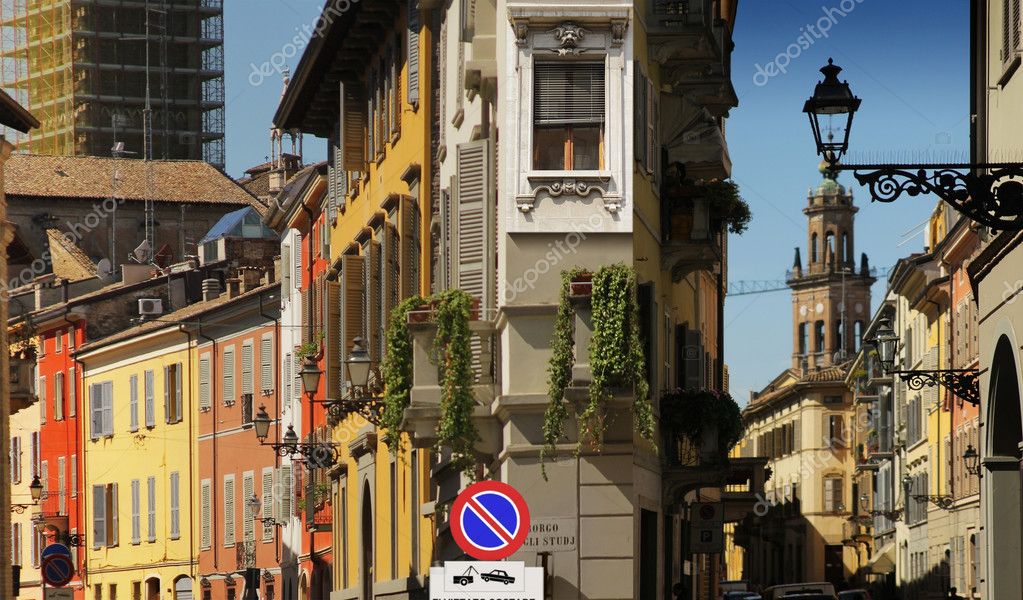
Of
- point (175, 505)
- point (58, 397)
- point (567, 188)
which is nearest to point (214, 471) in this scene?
point (175, 505)

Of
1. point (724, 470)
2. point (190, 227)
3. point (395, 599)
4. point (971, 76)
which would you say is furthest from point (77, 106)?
point (971, 76)

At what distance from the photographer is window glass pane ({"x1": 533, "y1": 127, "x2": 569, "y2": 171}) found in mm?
23031

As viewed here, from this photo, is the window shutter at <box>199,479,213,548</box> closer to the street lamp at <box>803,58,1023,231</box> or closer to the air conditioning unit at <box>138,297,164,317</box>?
the air conditioning unit at <box>138,297,164,317</box>

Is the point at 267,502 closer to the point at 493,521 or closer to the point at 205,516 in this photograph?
the point at 205,516

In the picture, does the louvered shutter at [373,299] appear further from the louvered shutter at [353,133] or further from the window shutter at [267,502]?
the window shutter at [267,502]

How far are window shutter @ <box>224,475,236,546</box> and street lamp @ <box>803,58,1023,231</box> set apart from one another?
47.0m

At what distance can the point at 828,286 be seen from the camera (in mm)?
160875

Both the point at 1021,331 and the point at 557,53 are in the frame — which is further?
the point at 557,53

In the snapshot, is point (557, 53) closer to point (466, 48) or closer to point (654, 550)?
point (466, 48)

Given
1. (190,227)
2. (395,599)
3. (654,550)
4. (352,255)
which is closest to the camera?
(654,550)

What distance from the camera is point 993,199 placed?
41.5 feet

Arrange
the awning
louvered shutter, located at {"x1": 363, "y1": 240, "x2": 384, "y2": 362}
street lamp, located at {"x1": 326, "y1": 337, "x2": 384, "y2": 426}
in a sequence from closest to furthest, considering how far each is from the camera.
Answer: street lamp, located at {"x1": 326, "y1": 337, "x2": 384, "y2": 426}, louvered shutter, located at {"x1": 363, "y1": 240, "x2": 384, "y2": 362}, the awning

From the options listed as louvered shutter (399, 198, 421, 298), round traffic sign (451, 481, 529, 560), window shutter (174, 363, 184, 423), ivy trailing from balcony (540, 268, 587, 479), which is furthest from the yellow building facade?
round traffic sign (451, 481, 529, 560)

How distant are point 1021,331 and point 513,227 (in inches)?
352
